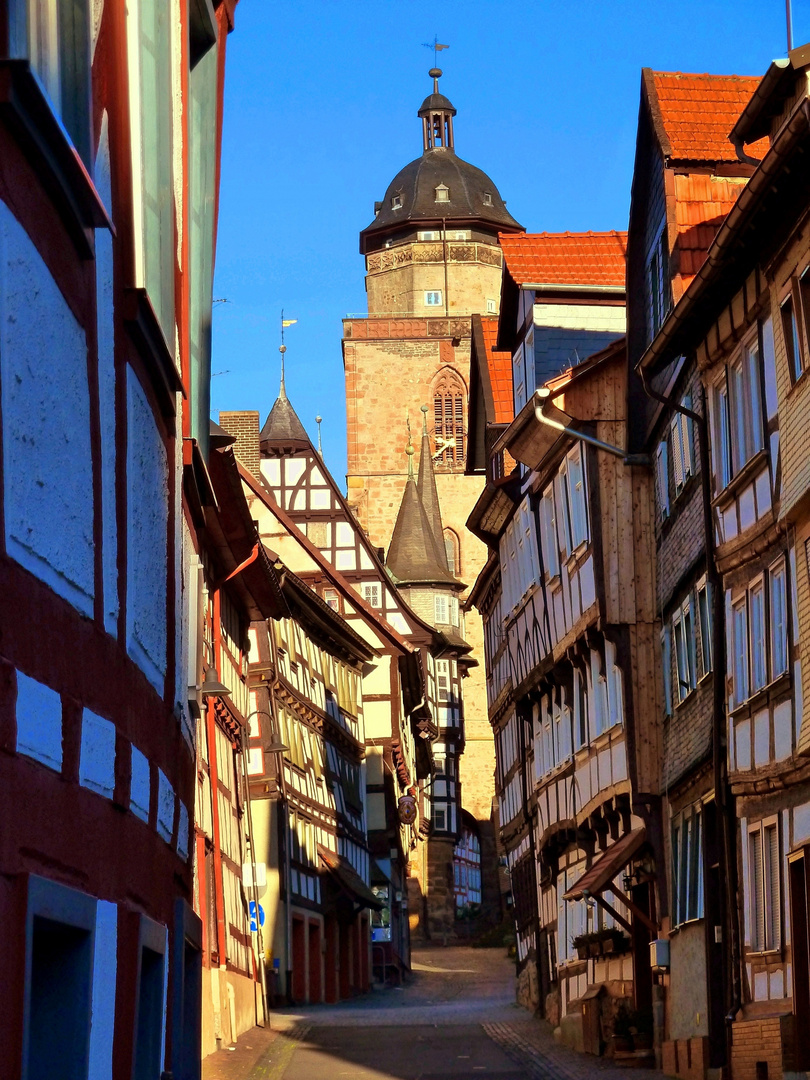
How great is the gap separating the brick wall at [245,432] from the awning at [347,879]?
30.8 feet

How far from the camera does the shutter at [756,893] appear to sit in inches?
593

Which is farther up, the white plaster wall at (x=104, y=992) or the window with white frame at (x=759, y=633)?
the window with white frame at (x=759, y=633)

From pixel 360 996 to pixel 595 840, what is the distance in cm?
1887

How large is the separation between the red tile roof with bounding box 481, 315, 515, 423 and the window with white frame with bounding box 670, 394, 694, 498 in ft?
41.5

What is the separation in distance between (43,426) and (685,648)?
42.4ft

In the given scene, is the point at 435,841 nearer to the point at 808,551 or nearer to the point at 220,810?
the point at 220,810

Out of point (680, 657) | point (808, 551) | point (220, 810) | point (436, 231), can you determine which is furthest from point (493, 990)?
point (436, 231)

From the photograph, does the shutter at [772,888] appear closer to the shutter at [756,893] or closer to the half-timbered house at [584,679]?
the shutter at [756,893]

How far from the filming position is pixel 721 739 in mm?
16250

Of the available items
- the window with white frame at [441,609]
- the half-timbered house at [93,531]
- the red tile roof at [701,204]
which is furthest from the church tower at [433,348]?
the half-timbered house at [93,531]

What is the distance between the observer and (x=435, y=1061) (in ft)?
69.2

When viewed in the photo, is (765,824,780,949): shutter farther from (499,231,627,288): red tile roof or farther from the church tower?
the church tower

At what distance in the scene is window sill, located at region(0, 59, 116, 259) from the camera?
5422 millimetres

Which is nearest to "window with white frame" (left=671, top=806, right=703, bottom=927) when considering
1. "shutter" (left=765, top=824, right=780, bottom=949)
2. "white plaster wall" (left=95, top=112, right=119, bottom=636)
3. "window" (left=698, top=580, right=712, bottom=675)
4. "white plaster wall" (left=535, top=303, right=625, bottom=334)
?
"window" (left=698, top=580, right=712, bottom=675)
